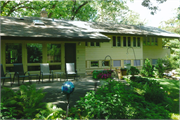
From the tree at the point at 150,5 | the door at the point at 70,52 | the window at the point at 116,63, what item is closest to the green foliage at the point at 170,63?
the window at the point at 116,63

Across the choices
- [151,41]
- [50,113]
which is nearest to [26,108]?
[50,113]

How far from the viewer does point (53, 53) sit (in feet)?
36.3

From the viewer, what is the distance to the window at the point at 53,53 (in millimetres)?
10997

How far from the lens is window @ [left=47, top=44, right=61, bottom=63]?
1100 centimetres

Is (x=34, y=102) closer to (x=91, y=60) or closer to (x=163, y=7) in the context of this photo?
(x=163, y=7)

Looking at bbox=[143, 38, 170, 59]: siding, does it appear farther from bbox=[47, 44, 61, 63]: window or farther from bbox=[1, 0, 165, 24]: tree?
bbox=[47, 44, 61, 63]: window

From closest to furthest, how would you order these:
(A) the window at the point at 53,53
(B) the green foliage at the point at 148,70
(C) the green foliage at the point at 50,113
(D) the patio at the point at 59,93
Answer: (C) the green foliage at the point at 50,113 < (D) the patio at the point at 59,93 < (A) the window at the point at 53,53 < (B) the green foliage at the point at 148,70

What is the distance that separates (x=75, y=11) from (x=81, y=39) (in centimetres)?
1435

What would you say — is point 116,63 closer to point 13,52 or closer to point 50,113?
point 13,52

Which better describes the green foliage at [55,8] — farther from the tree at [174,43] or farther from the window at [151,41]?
the tree at [174,43]

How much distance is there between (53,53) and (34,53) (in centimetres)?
130

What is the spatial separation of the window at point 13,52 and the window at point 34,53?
566 mm

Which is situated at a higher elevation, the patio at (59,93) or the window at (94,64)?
the window at (94,64)

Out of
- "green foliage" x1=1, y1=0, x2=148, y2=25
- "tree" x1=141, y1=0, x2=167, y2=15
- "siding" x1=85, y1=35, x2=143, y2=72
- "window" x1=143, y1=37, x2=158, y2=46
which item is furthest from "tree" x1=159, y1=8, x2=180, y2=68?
"green foliage" x1=1, y1=0, x2=148, y2=25
